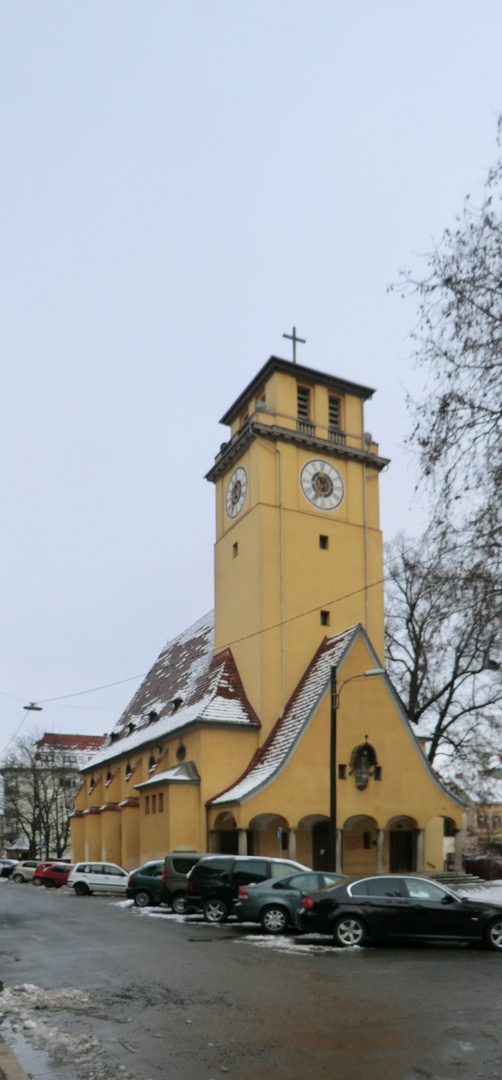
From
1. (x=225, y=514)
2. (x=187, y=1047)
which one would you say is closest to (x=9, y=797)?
(x=225, y=514)

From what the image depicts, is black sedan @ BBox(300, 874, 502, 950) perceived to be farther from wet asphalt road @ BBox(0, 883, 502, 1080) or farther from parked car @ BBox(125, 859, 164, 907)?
parked car @ BBox(125, 859, 164, 907)

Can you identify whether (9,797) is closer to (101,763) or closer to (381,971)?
(101,763)

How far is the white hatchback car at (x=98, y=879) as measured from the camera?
35.8m

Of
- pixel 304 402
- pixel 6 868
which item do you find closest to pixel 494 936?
pixel 304 402

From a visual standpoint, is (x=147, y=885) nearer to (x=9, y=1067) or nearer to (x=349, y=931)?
(x=349, y=931)

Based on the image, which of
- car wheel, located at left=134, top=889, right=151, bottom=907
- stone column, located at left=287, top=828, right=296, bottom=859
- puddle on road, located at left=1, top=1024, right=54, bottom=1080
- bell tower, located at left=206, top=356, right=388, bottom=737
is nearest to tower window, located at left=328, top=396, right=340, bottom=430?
bell tower, located at left=206, top=356, right=388, bottom=737

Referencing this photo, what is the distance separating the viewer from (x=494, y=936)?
15.5m

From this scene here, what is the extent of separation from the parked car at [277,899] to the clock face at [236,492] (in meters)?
22.6

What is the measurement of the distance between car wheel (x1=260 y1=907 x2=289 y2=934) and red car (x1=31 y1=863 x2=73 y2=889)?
28408 millimetres

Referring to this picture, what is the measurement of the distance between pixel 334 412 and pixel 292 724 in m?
14.3

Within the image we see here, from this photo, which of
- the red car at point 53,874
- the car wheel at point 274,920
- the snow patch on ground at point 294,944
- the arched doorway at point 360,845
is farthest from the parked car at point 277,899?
the red car at point 53,874

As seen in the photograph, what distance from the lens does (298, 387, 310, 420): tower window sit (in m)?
40.9

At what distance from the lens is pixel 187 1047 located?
8.55 m

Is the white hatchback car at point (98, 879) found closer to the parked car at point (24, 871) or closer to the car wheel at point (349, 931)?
the parked car at point (24, 871)
